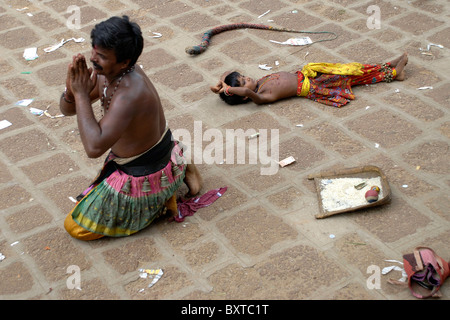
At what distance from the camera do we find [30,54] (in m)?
5.58

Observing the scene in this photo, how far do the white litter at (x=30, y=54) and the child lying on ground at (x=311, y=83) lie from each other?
1.93 meters

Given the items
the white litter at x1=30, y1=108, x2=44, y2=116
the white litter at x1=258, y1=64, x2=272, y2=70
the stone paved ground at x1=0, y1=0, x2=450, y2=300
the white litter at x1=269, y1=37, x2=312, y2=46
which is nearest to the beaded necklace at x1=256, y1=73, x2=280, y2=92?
the stone paved ground at x1=0, y1=0, x2=450, y2=300

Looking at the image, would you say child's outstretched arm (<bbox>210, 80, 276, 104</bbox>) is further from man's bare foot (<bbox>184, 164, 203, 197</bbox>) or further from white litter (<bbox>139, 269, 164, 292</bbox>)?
white litter (<bbox>139, 269, 164, 292</bbox>)

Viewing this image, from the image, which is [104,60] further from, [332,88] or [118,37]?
[332,88]

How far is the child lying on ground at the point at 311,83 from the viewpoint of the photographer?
4.80m

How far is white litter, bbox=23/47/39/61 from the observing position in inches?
218

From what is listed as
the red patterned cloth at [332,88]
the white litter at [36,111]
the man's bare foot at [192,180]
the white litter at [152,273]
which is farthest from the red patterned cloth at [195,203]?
the white litter at [36,111]

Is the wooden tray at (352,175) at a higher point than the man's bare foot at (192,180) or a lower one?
higher

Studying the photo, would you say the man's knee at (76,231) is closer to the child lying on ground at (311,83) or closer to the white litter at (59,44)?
the child lying on ground at (311,83)

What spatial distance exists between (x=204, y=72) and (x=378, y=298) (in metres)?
2.81

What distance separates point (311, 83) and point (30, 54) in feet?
8.89

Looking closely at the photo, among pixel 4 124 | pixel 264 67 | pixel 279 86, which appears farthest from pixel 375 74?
pixel 4 124

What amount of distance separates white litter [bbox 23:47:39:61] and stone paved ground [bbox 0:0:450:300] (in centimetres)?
6
